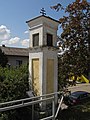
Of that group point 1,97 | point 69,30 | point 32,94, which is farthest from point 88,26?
point 1,97

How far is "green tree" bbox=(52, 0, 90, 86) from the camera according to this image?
10289mm

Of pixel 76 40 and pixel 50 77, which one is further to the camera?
pixel 76 40

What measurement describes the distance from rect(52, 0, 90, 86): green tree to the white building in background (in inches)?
79.9

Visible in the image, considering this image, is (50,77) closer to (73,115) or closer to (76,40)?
(73,115)

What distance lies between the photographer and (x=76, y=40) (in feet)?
33.7

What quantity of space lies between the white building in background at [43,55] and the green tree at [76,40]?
2.03 m

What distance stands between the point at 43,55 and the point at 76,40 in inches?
123

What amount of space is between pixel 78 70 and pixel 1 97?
471cm

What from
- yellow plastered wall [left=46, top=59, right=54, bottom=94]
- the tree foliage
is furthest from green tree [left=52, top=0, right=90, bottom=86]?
the tree foliage

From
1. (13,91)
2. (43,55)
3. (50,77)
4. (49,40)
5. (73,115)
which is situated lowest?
(73,115)

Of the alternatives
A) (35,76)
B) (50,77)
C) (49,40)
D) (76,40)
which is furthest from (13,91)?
(76,40)

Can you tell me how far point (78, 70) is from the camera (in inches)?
410

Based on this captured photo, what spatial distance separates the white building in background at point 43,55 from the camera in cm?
773

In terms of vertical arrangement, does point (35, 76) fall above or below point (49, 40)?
below
